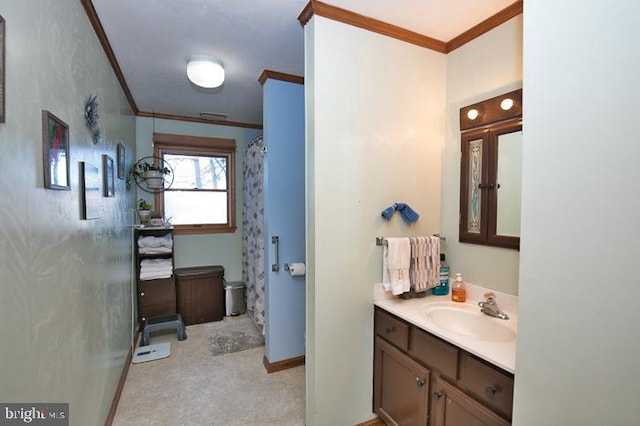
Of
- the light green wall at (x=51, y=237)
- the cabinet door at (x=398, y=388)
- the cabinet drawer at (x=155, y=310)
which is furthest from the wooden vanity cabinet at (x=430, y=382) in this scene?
the cabinet drawer at (x=155, y=310)

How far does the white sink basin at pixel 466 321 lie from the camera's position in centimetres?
→ 153

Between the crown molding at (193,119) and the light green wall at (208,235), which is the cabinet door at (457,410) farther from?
the crown molding at (193,119)

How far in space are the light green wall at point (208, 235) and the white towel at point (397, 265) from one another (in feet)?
9.25

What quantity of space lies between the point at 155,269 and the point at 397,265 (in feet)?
9.37

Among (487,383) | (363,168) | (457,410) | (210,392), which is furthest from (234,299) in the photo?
(487,383)

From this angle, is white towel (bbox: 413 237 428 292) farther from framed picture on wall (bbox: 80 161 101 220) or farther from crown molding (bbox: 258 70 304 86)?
framed picture on wall (bbox: 80 161 101 220)

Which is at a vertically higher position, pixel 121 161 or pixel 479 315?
pixel 121 161

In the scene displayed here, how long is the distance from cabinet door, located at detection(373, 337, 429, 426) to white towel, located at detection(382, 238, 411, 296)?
13.7 inches

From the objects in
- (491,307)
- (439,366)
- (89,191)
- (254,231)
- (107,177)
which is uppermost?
(107,177)

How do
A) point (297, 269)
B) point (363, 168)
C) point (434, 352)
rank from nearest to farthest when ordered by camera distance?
point (434, 352) → point (363, 168) → point (297, 269)

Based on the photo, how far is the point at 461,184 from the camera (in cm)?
190

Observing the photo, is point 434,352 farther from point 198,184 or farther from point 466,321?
point 198,184

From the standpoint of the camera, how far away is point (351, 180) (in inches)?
68.9

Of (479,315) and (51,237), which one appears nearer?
(51,237)
